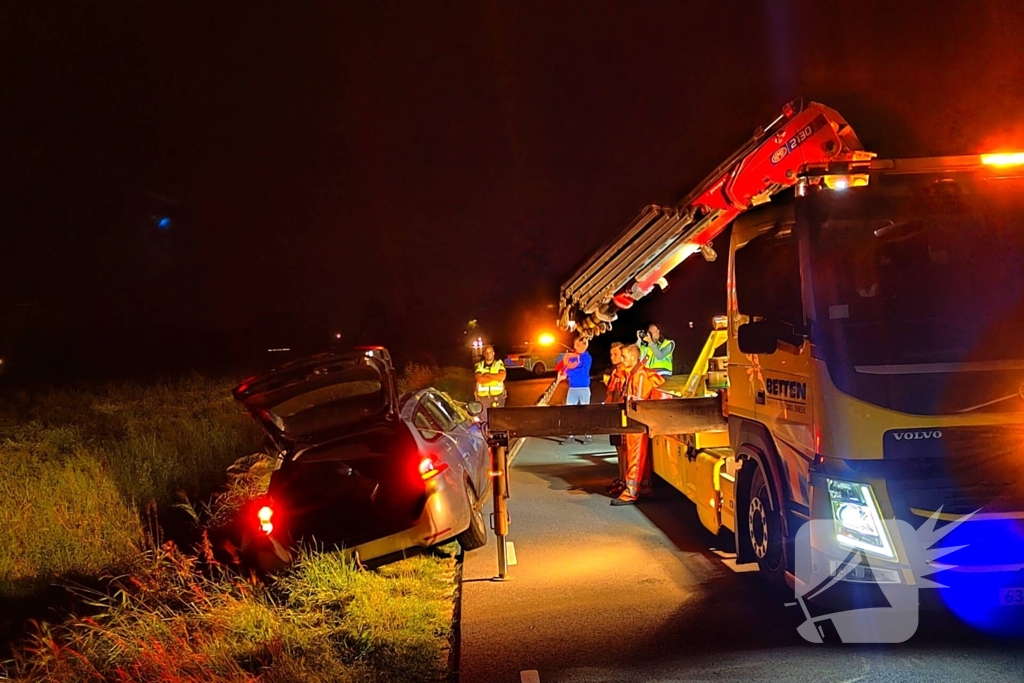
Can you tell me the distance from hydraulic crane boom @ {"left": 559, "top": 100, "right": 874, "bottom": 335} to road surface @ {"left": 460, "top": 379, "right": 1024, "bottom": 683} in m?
2.41

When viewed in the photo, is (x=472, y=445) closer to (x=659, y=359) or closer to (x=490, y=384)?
(x=659, y=359)

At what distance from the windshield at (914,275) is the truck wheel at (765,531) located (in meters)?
1.32

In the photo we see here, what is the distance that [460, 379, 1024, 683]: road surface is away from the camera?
4.61m

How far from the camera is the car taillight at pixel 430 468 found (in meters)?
6.94

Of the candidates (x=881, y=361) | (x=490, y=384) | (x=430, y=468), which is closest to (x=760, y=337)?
(x=881, y=361)

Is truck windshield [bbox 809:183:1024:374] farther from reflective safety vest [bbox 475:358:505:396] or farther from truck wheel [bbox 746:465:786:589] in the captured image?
reflective safety vest [bbox 475:358:505:396]

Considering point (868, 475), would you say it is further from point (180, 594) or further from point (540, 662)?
point (180, 594)

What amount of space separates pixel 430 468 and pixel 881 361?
372cm

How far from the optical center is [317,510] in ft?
23.4

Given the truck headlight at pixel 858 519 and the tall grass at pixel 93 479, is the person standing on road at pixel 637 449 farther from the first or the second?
the tall grass at pixel 93 479

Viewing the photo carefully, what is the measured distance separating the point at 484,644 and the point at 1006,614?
3.18 meters

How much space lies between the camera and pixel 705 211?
728 centimetres

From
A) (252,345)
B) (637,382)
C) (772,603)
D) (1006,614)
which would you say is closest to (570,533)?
(637,382)

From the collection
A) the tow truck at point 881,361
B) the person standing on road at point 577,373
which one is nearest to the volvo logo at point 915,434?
the tow truck at point 881,361
